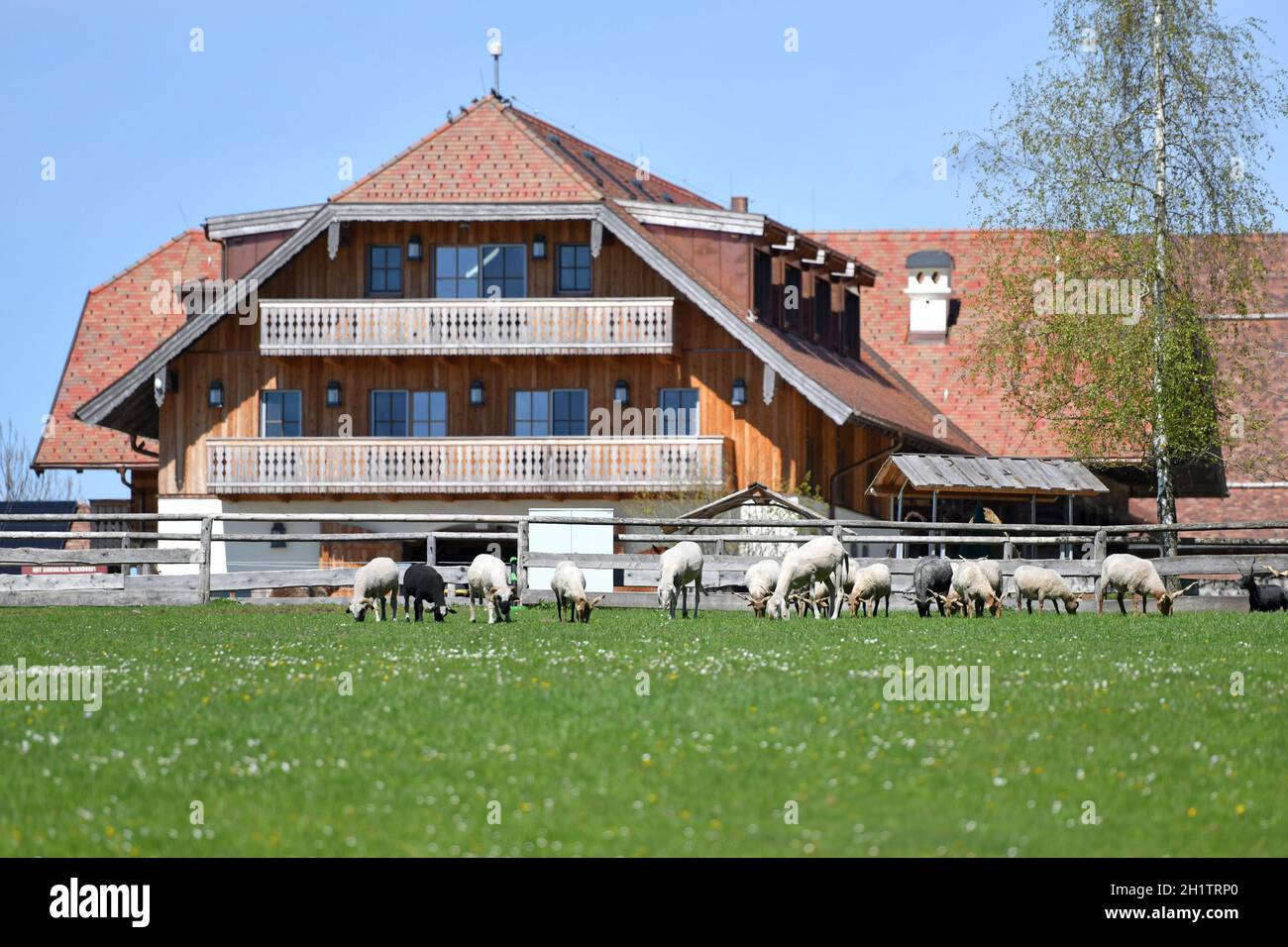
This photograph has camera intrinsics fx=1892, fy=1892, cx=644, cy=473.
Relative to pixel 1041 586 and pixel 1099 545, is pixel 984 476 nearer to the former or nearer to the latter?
pixel 1099 545

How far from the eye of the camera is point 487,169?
48000 mm

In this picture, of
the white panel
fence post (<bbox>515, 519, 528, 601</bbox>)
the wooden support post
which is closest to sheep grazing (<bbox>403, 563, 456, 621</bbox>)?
fence post (<bbox>515, 519, 528, 601</bbox>)

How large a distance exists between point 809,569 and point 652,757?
15.3 meters

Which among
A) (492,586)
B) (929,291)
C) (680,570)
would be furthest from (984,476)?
(492,586)

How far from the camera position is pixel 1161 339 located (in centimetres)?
3994

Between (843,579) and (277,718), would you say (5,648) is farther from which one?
(843,579)

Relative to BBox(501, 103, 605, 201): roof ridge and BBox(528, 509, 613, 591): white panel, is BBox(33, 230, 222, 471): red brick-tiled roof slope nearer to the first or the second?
BBox(501, 103, 605, 201): roof ridge

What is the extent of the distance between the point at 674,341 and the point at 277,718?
3231 centimetres

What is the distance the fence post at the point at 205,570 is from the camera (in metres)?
32.1

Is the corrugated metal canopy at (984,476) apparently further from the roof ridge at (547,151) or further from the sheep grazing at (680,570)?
the sheep grazing at (680,570)

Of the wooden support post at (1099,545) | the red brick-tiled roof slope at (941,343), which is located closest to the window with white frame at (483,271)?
the red brick-tiled roof slope at (941,343)

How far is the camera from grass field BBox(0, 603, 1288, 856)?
11.1 meters
